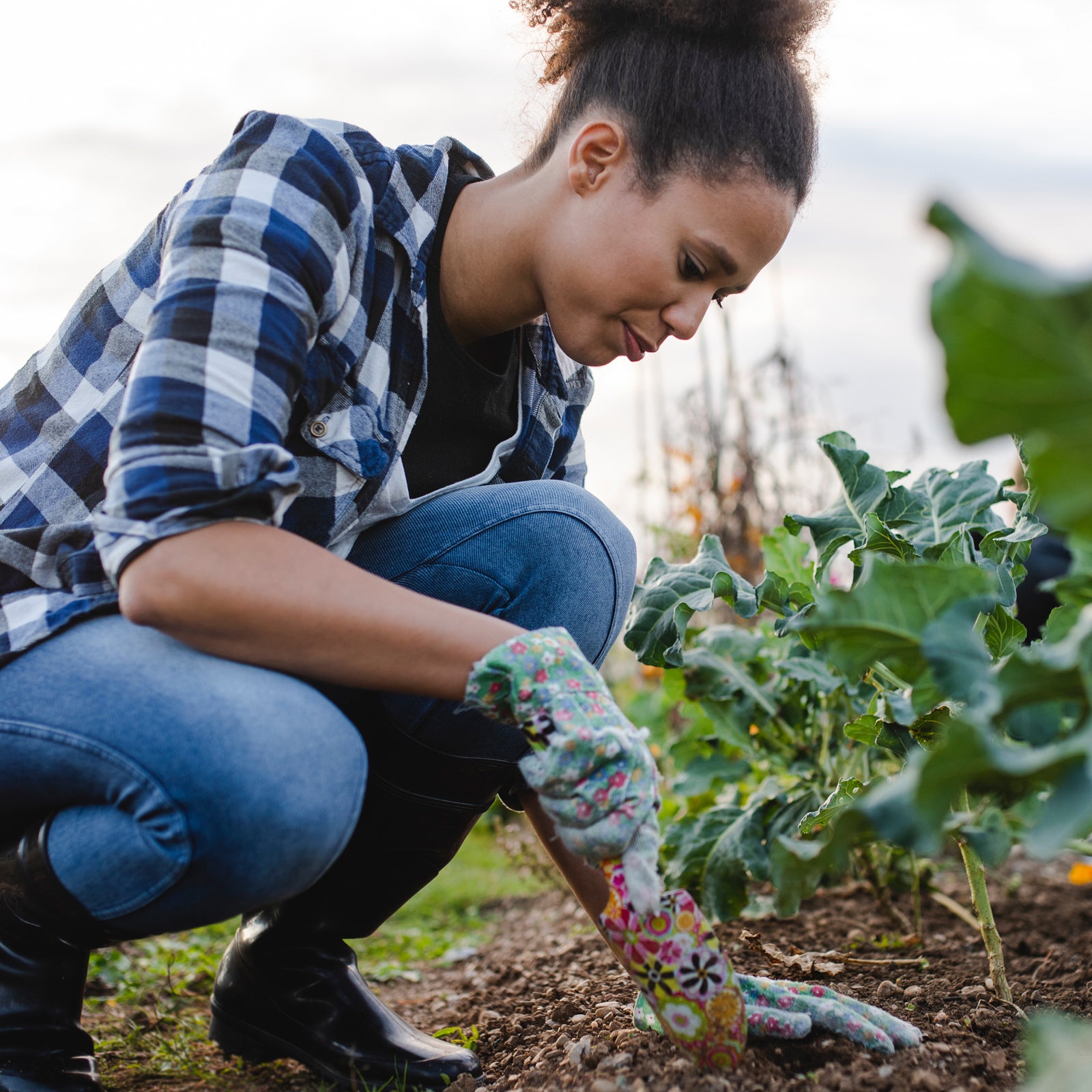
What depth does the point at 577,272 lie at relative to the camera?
1452 millimetres

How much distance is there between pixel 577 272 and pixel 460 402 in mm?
301

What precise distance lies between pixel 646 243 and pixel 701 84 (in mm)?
226

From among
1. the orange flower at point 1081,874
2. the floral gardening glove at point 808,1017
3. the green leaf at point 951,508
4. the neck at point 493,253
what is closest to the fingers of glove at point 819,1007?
the floral gardening glove at point 808,1017

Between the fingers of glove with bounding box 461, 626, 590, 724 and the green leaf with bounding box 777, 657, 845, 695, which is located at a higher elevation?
the fingers of glove with bounding box 461, 626, 590, 724

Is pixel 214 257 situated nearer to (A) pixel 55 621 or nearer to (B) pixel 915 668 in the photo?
(A) pixel 55 621

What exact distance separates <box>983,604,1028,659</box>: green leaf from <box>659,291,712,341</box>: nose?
536mm

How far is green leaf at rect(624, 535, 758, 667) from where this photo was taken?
1579 millimetres

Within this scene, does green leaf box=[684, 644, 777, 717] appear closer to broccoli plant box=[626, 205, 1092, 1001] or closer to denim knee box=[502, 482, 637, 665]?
broccoli plant box=[626, 205, 1092, 1001]

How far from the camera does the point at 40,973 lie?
130 centimetres

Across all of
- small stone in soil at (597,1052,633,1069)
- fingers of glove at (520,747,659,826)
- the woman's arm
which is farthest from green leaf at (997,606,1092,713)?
small stone in soil at (597,1052,633,1069)

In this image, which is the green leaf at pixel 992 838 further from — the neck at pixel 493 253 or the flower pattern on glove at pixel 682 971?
the neck at pixel 493 253

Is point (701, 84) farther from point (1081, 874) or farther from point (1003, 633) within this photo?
point (1081, 874)

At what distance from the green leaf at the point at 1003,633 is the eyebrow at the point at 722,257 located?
56 centimetres

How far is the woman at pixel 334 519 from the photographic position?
1.14m
